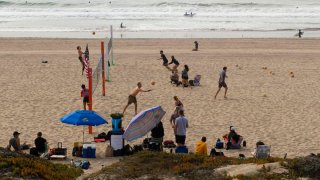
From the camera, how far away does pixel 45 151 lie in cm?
1530

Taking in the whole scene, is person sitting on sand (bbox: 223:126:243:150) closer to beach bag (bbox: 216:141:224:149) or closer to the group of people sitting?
beach bag (bbox: 216:141:224:149)

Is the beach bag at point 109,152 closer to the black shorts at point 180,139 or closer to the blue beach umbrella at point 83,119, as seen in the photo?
the blue beach umbrella at point 83,119

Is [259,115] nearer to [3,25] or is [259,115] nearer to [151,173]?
[151,173]

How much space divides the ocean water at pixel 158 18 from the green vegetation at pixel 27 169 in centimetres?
3683

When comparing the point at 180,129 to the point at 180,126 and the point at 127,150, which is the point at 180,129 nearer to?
the point at 180,126

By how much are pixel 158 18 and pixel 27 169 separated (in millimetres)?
54298

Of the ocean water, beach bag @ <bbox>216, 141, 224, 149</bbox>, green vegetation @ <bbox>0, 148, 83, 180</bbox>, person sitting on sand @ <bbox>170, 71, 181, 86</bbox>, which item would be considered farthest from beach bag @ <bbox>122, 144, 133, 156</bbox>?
the ocean water

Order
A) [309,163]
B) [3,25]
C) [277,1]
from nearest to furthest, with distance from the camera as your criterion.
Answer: [309,163], [3,25], [277,1]

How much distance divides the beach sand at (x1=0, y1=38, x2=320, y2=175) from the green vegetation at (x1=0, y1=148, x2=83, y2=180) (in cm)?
187

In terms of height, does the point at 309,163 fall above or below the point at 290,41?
below

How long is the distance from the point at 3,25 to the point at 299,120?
43243 mm

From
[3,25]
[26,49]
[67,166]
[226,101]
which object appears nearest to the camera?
[67,166]

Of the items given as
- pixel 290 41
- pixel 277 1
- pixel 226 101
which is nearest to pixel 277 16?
pixel 277 1

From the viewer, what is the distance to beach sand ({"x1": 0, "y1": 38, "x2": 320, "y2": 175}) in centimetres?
1800
